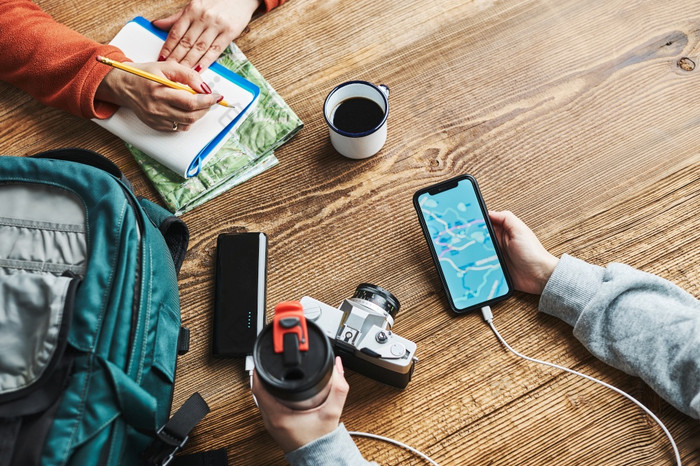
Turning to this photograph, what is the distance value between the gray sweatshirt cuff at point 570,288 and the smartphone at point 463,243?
60 millimetres

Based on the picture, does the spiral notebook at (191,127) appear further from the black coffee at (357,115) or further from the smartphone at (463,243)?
the smartphone at (463,243)

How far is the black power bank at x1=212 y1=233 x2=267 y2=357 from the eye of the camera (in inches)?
30.6

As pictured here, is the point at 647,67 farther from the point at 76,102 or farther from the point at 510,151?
the point at 76,102

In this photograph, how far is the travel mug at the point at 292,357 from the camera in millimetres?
568

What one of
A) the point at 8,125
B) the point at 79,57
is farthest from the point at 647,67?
the point at 8,125

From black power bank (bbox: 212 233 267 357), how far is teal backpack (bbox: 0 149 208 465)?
0.25 feet

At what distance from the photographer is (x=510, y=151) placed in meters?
0.88

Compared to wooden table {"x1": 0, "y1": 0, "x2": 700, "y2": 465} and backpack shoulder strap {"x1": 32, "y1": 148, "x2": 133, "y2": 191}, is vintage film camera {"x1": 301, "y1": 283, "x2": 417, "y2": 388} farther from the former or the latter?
backpack shoulder strap {"x1": 32, "y1": 148, "x2": 133, "y2": 191}

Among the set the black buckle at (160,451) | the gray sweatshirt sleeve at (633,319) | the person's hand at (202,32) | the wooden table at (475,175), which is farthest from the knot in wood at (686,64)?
the black buckle at (160,451)

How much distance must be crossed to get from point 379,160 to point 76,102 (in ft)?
1.64

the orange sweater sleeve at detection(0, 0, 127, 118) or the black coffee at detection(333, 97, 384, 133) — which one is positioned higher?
the orange sweater sleeve at detection(0, 0, 127, 118)

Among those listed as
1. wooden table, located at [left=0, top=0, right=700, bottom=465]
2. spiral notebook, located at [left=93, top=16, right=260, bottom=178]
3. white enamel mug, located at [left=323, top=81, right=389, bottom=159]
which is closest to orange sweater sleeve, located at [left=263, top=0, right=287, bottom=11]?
wooden table, located at [left=0, top=0, right=700, bottom=465]

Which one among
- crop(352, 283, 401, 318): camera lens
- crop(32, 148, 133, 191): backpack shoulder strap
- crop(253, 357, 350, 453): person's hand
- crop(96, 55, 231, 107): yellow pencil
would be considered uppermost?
crop(96, 55, 231, 107): yellow pencil

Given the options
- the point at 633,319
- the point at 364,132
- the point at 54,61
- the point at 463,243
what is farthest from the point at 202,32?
the point at 633,319
